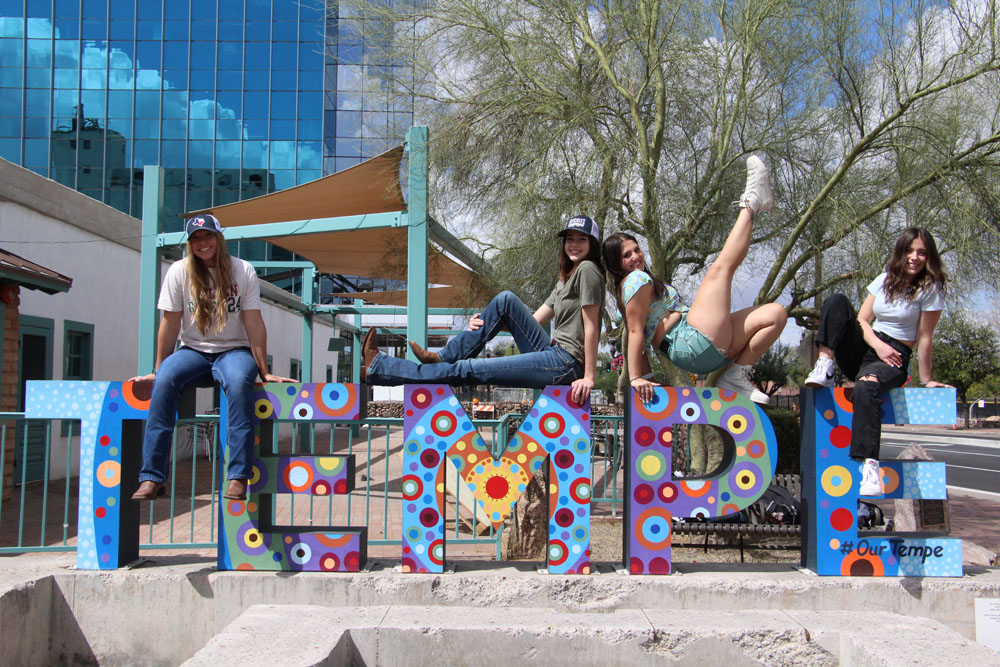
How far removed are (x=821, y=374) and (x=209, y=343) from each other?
3.40 meters

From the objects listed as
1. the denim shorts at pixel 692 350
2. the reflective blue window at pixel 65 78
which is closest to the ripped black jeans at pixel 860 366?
the denim shorts at pixel 692 350

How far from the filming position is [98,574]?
4113 millimetres

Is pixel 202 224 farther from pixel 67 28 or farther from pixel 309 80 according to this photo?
pixel 67 28

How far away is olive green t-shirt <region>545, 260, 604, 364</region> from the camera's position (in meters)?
4.12

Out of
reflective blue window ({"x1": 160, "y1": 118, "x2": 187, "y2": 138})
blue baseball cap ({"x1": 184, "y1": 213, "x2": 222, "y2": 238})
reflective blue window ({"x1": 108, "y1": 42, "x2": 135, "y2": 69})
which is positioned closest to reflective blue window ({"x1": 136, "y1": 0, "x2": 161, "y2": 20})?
reflective blue window ({"x1": 108, "y1": 42, "x2": 135, "y2": 69})

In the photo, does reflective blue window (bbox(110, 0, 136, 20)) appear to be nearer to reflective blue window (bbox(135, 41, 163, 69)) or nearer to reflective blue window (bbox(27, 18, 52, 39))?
reflective blue window (bbox(135, 41, 163, 69))

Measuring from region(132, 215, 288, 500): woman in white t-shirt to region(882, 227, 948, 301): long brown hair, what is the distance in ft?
11.3

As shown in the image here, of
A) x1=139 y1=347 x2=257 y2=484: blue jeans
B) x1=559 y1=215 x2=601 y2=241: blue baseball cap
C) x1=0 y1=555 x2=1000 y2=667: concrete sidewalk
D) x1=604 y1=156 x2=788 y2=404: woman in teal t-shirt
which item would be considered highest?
x1=559 y1=215 x2=601 y2=241: blue baseball cap

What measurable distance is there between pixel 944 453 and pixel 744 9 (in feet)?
59.9

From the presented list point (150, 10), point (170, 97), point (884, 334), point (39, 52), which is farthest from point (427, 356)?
point (39, 52)

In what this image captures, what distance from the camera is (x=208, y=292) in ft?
13.5

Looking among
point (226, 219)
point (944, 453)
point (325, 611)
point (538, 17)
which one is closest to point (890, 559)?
point (325, 611)

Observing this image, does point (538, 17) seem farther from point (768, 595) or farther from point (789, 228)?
point (768, 595)

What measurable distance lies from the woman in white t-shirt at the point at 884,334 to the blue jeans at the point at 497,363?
1425 mm
